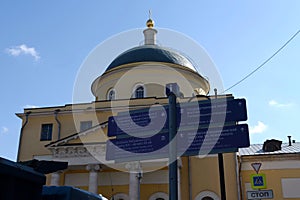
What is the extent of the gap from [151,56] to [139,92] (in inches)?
121

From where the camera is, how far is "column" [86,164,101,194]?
906 inches

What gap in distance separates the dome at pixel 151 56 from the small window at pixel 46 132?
684 cm

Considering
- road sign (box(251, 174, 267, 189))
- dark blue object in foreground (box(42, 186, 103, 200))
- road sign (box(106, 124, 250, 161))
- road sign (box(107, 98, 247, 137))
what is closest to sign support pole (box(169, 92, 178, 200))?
road sign (box(106, 124, 250, 161))

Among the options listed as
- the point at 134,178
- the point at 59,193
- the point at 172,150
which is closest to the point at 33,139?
the point at 134,178

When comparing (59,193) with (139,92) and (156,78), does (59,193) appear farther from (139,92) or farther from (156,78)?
(156,78)

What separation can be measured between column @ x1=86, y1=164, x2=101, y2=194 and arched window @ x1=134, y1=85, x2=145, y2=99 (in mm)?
8006

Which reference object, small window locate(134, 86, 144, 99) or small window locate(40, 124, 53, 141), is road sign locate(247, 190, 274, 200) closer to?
small window locate(134, 86, 144, 99)

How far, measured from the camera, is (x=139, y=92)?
3014cm

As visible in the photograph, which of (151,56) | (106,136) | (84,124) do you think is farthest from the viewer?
(151,56)

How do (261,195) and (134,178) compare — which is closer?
(261,195)

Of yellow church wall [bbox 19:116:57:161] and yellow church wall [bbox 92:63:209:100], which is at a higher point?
yellow church wall [bbox 92:63:209:100]

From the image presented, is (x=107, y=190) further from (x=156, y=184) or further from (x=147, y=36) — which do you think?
(x=147, y=36)

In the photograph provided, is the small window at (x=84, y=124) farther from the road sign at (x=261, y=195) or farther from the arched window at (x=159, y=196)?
the road sign at (x=261, y=195)

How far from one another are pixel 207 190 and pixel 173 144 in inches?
799
